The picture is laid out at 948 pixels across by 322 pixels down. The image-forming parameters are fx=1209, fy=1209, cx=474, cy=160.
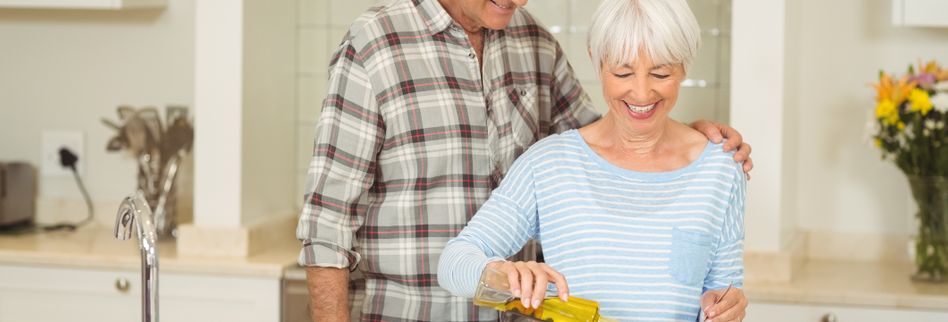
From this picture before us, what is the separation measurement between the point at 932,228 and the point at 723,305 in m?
1.27

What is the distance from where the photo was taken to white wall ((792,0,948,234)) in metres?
2.81

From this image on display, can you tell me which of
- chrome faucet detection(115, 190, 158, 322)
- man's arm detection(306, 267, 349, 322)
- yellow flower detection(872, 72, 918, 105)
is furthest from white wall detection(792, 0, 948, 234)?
chrome faucet detection(115, 190, 158, 322)

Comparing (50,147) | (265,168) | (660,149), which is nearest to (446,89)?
(660,149)

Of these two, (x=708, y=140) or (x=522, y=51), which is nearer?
(x=708, y=140)

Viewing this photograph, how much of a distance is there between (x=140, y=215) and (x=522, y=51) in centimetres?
68

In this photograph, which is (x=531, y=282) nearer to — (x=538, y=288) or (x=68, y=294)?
(x=538, y=288)

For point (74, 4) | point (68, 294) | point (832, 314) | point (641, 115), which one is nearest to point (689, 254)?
point (641, 115)

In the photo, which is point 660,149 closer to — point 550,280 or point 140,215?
point 550,280

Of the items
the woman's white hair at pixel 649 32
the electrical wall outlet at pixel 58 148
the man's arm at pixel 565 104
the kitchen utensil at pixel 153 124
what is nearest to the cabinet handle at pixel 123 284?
the kitchen utensil at pixel 153 124

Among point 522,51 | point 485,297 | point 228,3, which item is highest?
point 228,3

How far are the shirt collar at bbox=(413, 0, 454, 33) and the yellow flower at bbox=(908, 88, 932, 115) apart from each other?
3.91ft

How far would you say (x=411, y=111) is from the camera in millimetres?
1731

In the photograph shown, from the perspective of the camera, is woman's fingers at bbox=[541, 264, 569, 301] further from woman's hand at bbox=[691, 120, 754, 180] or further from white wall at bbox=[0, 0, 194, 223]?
white wall at bbox=[0, 0, 194, 223]

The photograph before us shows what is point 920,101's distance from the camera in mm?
2482
